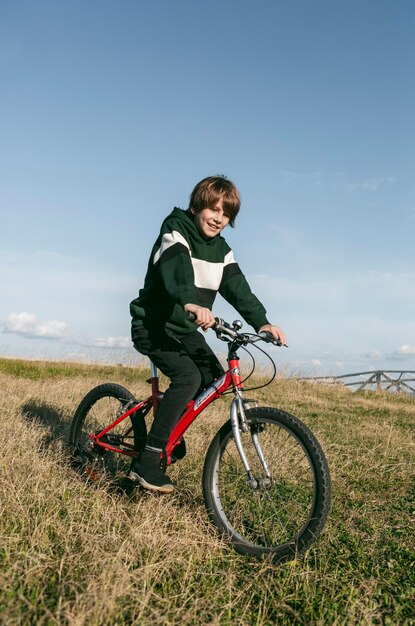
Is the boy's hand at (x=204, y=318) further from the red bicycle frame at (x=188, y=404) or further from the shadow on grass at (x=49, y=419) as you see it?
the shadow on grass at (x=49, y=419)

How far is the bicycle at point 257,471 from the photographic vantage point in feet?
10.5

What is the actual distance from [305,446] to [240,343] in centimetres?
74

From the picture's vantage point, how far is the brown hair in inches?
152

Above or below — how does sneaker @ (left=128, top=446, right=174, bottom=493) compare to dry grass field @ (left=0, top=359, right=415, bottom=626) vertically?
above

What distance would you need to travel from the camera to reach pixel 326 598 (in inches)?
113

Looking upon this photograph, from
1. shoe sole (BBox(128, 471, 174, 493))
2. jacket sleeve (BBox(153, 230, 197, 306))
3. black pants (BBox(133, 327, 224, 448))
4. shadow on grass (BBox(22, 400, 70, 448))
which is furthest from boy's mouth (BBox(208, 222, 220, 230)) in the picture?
shadow on grass (BBox(22, 400, 70, 448))

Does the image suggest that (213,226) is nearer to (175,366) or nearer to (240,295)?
(240,295)

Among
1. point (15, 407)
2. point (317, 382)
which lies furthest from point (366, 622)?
point (317, 382)

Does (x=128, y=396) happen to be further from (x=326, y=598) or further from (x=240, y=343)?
(x=326, y=598)

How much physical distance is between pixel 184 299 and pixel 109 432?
5.90 ft

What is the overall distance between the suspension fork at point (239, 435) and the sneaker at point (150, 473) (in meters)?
0.62

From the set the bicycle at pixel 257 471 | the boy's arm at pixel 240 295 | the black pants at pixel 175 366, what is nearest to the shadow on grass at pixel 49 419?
the bicycle at pixel 257 471

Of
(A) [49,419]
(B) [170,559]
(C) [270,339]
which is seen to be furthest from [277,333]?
(A) [49,419]

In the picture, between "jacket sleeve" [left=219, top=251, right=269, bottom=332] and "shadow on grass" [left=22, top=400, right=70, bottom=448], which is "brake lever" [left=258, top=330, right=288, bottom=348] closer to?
"jacket sleeve" [left=219, top=251, right=269, bottom=332]
